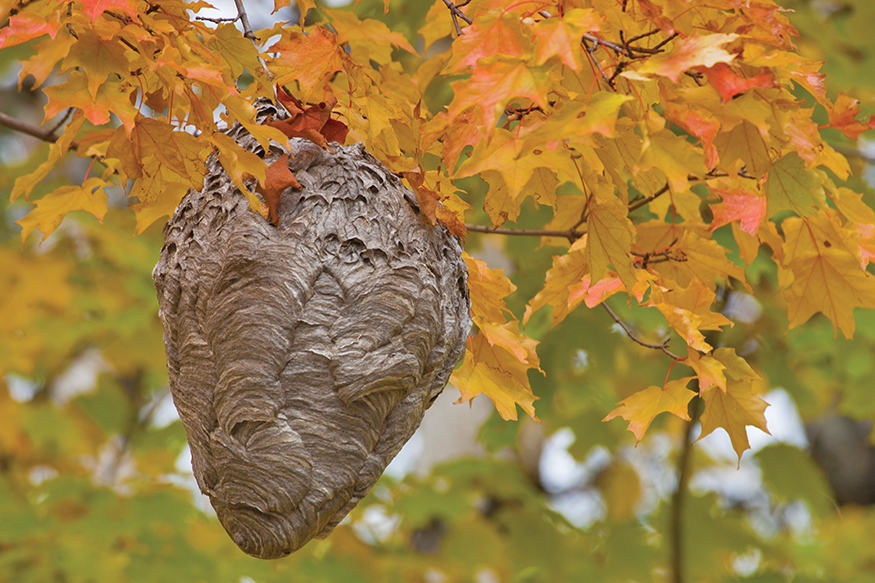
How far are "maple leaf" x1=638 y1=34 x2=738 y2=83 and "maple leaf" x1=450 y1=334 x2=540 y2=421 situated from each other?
27.9 inches

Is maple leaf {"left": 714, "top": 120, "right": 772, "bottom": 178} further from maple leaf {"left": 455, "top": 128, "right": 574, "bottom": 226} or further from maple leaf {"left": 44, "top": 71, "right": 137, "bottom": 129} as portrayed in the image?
maple leaf {"left": 44, "top": 71, "right": 137, "bottom": 129}

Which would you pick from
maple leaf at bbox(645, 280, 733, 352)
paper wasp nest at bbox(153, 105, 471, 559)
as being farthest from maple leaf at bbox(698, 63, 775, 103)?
paper wasp nest at bbox(153, 105, 471, 559)

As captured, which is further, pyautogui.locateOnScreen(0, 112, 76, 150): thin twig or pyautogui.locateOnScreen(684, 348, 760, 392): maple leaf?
pyautogui.locateOnScreen(0, 112, 76, 150): thin twig

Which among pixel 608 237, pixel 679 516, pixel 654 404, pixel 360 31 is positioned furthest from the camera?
pixel 679 516

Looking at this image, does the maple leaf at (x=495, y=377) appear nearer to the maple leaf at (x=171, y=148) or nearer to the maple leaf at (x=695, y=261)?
the maple leaf at (x=695, y=261)

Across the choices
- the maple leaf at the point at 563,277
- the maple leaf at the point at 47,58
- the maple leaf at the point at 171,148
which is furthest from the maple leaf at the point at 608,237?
the maple leaf at the point at 47,58

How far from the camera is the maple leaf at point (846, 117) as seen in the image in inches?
68.3

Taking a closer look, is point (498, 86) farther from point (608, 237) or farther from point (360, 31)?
point (360, 31)

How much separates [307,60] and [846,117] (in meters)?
1.21

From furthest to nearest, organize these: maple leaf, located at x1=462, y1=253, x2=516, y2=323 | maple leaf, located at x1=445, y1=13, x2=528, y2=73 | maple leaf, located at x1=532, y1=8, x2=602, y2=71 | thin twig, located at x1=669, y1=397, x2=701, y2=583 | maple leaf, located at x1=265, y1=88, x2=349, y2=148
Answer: thin twig, located at x1=669, y1=397, x2=701, y2=583 < maple leaf, located at x1=462, y1=253, x2=516, y2=323 < maple leaf, located at x1=265, y1=88, x2=349, y2=148 < maple leaf, located at x1=445, y1=13, x2=528, y2=73 < maple leaf, located at x1=532, y1=8, x2=602, y2=71

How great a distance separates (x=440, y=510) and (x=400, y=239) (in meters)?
2.93

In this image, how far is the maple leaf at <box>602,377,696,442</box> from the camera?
166 cm

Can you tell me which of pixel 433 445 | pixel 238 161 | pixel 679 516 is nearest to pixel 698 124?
pixel 238 161

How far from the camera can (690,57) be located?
4.13ft
